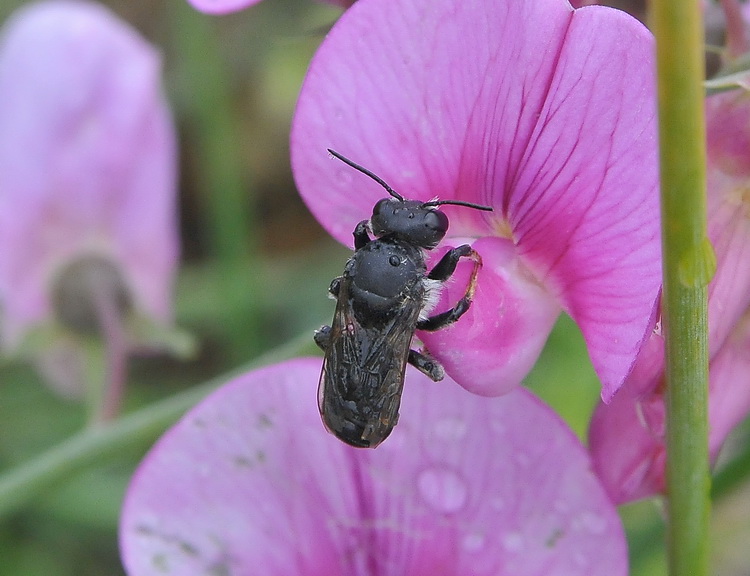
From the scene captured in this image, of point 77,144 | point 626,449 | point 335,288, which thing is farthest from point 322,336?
point 77,144

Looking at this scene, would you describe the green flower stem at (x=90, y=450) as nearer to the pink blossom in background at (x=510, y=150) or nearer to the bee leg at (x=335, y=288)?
the bee leg at (x=335, y=288)

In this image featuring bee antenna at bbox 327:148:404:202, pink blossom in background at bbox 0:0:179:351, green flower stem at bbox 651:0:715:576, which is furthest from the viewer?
pink blossom in background at bbox 0:0:179:351

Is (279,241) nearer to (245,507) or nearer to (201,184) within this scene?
(201,184)

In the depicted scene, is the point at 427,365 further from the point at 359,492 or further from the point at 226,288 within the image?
the point at 226,288

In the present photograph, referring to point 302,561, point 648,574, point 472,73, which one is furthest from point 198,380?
point 472,73

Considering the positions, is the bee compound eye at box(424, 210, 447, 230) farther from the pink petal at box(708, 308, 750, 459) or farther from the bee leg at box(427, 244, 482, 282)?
the pink petal at box(708, 308, 750, 459)

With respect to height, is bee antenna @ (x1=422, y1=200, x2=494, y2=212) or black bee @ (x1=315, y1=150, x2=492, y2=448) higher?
bee antenna @ (x1=422, y1=200, x2=494, y2=212)

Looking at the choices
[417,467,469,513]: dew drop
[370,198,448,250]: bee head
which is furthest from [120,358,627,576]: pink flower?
Answer: [370,198,448,250]: bee head
